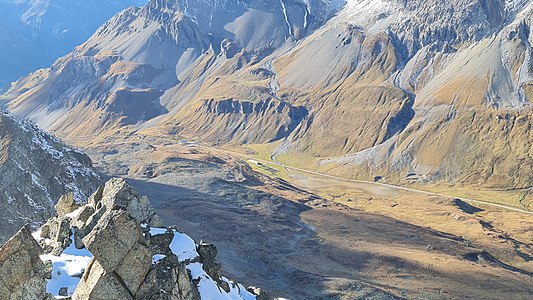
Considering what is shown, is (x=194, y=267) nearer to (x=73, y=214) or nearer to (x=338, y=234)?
(x=73, y=214)

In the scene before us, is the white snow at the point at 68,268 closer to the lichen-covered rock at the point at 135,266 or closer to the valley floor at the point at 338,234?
the lichen-covered rock at the point at 135,266

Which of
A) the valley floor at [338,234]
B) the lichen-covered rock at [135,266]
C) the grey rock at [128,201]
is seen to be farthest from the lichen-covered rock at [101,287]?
the valley floor at [338,234]

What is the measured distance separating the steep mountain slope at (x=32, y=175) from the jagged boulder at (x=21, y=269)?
6262 centimetres

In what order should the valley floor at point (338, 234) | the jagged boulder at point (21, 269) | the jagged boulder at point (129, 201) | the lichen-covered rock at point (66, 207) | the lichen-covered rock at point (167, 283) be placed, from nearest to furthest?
the jagged boulder at point (21, 269), the lichen-covered rock at point (167, 283), the jagged boulder at point (129, 201), the lichen-covered rock at point (66, 207), the valley floor at point (338, 234)

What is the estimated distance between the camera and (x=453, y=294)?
77500mm

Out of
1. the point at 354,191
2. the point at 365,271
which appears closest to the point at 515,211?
the point at 354,191

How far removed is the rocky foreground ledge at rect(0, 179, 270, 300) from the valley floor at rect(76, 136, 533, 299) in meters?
38.8

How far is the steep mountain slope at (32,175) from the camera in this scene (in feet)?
283

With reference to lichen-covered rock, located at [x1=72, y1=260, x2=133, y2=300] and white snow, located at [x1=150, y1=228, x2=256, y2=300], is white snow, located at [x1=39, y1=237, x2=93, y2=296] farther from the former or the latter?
white snow, located at [x1=150, y1=228, x2=256, y2=300]

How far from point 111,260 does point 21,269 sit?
4.04 metres

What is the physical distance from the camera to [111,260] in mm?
25625

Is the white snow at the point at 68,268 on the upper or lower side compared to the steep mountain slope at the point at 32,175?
upper

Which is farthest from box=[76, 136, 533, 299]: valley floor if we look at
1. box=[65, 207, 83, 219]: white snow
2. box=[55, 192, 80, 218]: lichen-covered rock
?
box=[65, 207, 83, 219]: white snow

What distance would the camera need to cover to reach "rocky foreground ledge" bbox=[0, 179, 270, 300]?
2380 cm
